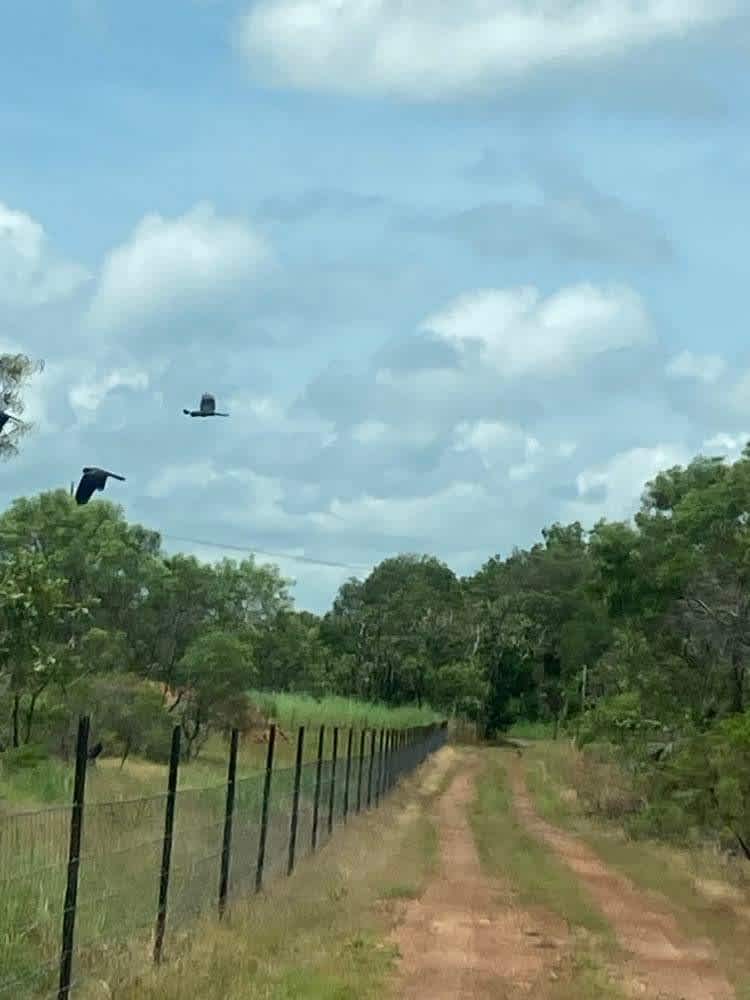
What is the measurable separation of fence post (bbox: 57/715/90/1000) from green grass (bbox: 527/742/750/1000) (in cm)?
632

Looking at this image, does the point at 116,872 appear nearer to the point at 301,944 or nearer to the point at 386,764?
the point at 301,944

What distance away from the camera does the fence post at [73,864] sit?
30.4 feet

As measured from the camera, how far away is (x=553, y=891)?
20984 mm

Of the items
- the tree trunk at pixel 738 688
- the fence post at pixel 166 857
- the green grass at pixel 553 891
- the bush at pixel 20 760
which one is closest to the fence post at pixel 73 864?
the fence post at pixel 166 857

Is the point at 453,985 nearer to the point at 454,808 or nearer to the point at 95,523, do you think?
the point at 454,808

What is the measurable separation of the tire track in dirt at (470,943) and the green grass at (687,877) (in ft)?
5.39

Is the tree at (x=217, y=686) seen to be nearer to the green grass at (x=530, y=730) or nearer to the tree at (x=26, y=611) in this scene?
the tree at (x=26, y=611)

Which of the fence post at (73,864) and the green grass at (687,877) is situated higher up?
the fence post at (73,864)

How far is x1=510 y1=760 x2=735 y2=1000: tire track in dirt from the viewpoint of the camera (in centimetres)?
1390

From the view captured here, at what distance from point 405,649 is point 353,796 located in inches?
2629

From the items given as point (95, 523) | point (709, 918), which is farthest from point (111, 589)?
point (709, 918)

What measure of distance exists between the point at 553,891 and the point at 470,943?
516 cm

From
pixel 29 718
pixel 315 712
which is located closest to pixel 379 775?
pixel 29 718

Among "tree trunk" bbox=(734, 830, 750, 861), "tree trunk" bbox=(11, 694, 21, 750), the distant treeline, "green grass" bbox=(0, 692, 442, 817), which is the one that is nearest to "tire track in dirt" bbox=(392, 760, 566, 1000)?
"green grass" bbox=(0, 692, 442, 817)
